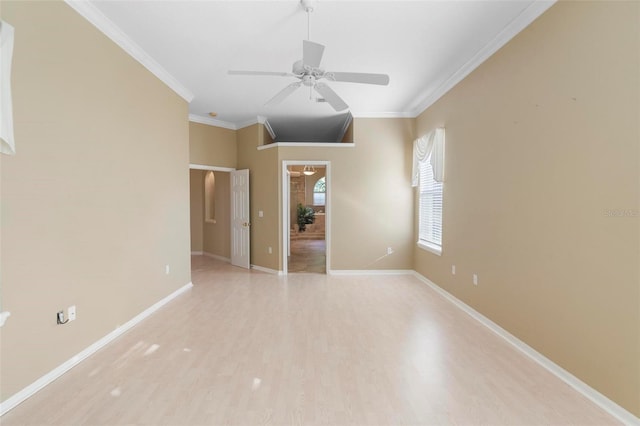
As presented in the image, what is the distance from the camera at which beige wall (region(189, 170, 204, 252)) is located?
7418 mm

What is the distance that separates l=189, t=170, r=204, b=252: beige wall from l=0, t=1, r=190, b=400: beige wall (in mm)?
3961

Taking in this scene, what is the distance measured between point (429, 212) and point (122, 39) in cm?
457

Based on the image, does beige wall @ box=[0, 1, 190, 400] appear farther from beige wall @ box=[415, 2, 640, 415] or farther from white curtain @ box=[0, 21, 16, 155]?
beige wall @ box=[415, 2, 640, 415]

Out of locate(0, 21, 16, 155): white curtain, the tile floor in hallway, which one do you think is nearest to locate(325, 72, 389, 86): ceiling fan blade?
locate(0, 21, 16, 155): white curtain

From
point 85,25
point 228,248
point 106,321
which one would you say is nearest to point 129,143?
point 85,25

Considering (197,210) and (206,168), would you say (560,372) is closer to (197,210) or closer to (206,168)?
(206,168)

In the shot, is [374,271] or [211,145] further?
[211,145]

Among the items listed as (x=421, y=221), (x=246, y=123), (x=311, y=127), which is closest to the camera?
(x=421, y=221)

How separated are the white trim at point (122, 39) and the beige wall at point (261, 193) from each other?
178 centimetres

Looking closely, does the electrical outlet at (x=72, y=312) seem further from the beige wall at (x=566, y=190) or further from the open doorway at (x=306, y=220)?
the beige wall at (x=566, y=190)

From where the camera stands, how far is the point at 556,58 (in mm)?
2213

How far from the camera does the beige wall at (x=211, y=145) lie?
17.0 ft

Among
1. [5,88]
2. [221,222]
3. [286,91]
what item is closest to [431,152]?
[286,91]

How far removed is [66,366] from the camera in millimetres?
2248
